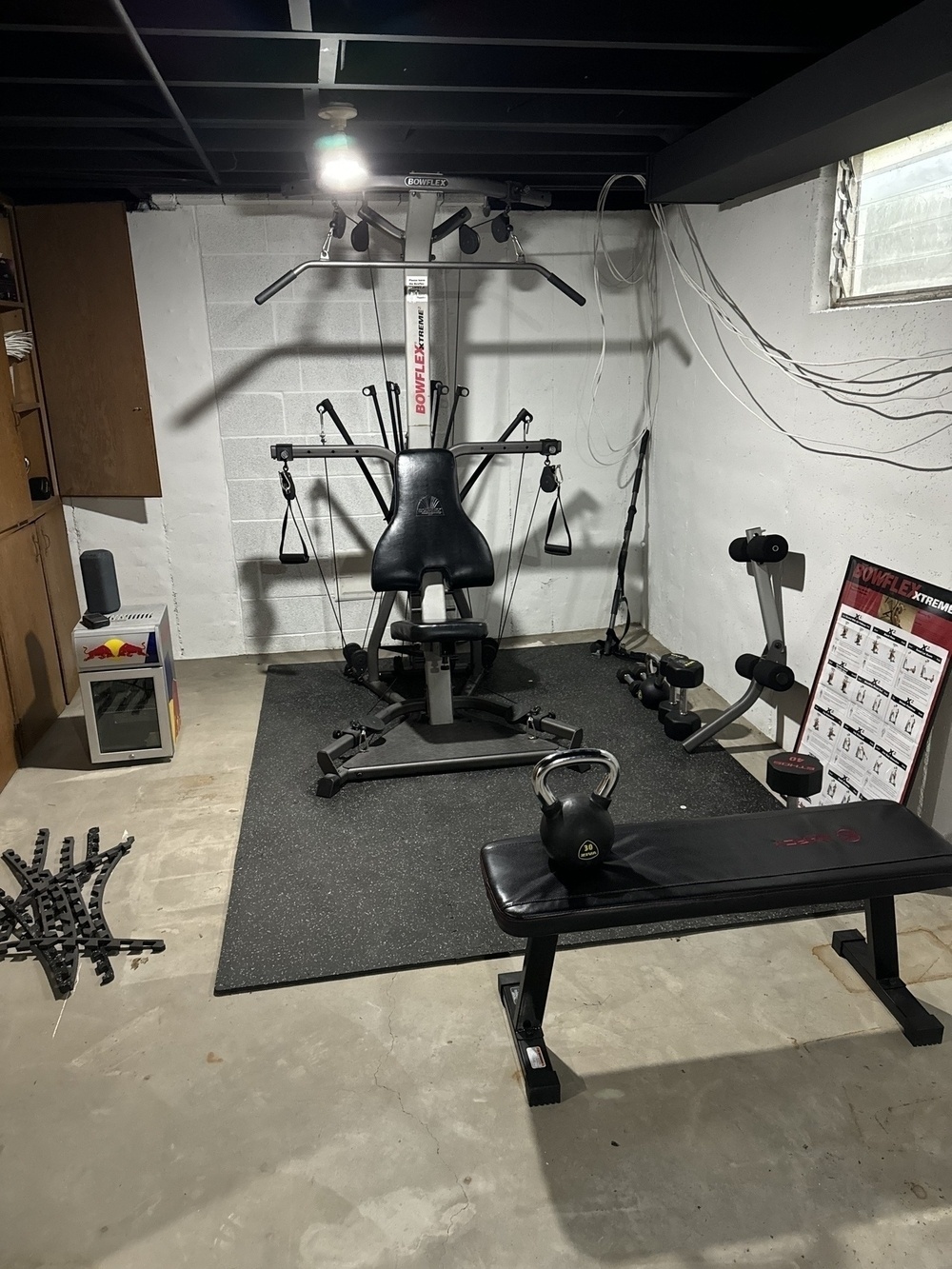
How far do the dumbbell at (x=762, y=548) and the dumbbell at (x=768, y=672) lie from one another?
369mm

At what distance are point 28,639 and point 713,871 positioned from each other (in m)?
3.02

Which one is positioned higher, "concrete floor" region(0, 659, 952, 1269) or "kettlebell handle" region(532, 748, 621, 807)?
"kettlebell handle" region(532, 748, 621, 807)

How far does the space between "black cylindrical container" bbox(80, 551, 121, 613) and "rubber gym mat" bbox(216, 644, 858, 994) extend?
0.83 metres

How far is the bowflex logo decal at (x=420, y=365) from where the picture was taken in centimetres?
383

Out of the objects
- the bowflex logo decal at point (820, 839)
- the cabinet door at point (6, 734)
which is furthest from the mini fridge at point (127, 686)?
the bowflex logo decal at point (820, 839)

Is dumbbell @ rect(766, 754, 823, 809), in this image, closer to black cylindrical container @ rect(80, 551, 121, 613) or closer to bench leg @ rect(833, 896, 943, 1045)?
bench leg @ rect(833, 896, 943, 1045)

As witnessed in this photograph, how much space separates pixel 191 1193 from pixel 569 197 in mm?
4296

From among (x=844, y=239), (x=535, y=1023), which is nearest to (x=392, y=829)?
(x=535, y=1023)

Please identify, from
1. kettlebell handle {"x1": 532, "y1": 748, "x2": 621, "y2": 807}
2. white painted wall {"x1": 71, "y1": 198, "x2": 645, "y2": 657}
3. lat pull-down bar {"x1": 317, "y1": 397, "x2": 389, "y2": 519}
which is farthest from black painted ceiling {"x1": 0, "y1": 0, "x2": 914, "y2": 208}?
kettlebell handle {"x1": 532, "y1": 748, "x2": 621, "y2": 807}

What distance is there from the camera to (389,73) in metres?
2.48

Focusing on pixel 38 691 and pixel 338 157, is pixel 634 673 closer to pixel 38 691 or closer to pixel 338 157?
pixel 338 157

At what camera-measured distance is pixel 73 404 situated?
4309 millimetres

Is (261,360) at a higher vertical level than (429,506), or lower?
higher

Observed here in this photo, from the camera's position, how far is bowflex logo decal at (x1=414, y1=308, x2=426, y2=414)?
3830 mm
